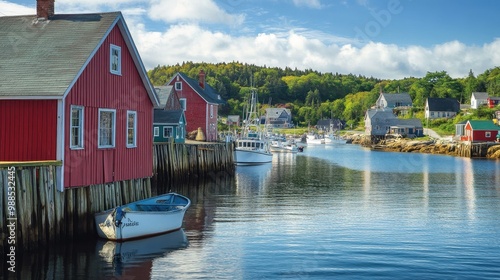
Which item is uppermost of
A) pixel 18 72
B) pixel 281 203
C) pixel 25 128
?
pixel 18 72

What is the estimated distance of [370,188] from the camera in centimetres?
4612

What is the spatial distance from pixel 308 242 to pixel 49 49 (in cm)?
1341

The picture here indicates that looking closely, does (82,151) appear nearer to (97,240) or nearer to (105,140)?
(105,140)

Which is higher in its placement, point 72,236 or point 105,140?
point 105,140

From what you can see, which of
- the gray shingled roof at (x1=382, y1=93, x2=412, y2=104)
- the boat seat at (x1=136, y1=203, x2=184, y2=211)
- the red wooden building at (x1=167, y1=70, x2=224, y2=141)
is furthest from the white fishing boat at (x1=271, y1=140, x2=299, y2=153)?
the boat seat at (x1=136, y1=203, x2=184, y2=211)

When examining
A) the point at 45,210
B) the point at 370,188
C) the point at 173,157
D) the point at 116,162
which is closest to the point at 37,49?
the point at 116,162

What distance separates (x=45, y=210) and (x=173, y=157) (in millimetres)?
24359

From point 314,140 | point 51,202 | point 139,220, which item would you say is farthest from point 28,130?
point 314,140

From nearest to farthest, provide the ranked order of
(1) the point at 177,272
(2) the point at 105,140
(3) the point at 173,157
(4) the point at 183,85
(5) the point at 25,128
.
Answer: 1. (1) the point at 177,272
2. (5) the point at 25,128
3. (2) the point at 105,140
4. (3) the point at 173,157
5. (4) the point at 183,85

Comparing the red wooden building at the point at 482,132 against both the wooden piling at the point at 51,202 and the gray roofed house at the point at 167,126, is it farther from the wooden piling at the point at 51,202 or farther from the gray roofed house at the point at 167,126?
the wooden piling at the point at 51,202

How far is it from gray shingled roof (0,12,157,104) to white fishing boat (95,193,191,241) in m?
5.08

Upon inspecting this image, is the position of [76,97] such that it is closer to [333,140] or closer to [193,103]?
[193,103]

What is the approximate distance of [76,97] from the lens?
21125 millimetres

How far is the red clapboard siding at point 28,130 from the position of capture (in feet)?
65.9
